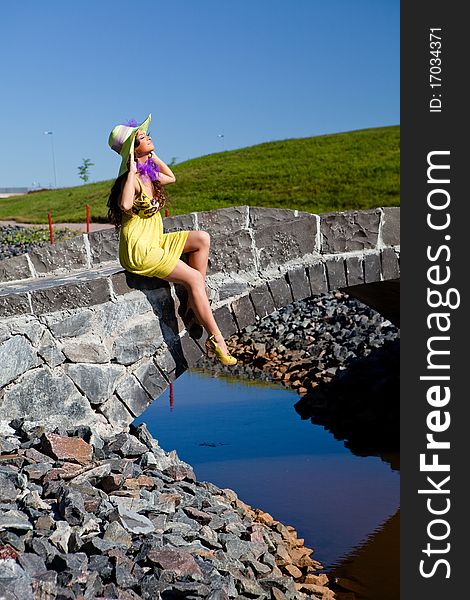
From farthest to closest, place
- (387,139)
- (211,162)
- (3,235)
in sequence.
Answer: (211,162)
(387,139)
(3,235)

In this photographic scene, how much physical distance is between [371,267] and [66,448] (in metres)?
3.29

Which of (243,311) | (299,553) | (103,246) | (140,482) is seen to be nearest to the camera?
(140,482)

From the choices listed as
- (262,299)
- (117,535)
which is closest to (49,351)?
(262,299)

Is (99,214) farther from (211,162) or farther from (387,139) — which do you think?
(387,139)

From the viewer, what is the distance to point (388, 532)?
330 inches

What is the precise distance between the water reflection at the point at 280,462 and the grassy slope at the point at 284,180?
1633 centimetres

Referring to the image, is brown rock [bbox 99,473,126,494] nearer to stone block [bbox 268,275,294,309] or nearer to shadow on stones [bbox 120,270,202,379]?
shadow on stones [bbox 120,270,202,379]

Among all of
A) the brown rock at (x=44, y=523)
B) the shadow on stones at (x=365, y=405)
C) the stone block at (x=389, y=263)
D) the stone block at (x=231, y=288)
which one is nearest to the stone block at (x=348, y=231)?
the stone block at (x=389, y=263)

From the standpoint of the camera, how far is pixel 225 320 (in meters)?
7.41

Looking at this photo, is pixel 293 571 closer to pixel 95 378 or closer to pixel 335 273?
pixel 95 378

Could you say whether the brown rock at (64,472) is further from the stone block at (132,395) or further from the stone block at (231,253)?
the stone block at (231,253)

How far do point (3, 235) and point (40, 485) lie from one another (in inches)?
972

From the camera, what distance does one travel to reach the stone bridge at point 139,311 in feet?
21.5

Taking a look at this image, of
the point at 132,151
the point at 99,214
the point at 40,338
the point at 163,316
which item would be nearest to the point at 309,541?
the point at 163,316
